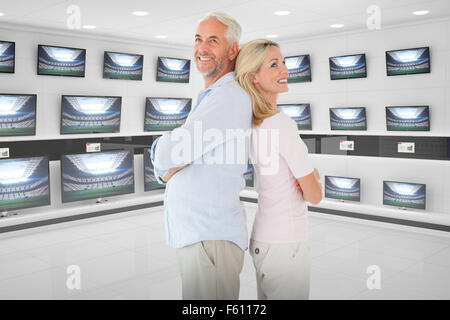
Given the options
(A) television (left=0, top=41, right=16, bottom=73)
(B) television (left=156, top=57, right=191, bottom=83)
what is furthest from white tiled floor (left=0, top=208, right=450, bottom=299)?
(B) television (left=156, top=57, right=191, bottom=83)

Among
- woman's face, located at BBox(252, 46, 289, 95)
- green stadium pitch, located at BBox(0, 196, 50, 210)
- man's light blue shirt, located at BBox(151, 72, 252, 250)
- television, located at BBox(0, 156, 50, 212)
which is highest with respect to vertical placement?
woman's face, located at BBox(252, 46, 289, 95)

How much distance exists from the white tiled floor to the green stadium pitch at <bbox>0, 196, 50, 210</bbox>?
0.32 metres

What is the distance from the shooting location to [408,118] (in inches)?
227

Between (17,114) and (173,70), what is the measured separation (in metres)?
2.59

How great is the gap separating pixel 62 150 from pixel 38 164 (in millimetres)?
455

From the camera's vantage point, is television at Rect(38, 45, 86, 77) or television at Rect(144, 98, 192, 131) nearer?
television at Rect(38, 45, 86, 77)

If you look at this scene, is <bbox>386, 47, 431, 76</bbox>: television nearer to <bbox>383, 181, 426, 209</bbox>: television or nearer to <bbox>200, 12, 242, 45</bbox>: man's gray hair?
<bbox>383, 181, 426, 209</bbox>: television

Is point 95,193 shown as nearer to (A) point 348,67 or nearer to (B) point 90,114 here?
(B) point 90,114

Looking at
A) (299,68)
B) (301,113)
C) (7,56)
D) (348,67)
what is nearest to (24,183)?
(7,56)

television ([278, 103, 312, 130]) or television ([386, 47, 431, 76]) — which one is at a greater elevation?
television ([386, 47, 431, 76])

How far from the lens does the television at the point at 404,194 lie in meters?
5.72

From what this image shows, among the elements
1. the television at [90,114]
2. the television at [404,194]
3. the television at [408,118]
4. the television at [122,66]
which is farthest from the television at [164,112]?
the television at [404,194]

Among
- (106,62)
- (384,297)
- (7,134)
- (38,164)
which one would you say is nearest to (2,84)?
(7,134)

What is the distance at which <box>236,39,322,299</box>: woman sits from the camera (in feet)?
5.31
